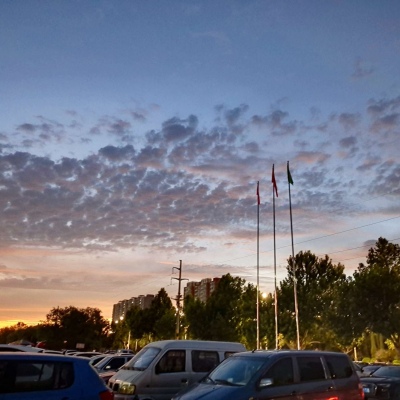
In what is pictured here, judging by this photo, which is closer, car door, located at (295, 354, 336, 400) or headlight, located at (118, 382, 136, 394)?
car door, located at (295, 354, 336, 400)

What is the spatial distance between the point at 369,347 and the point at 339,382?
6075 centimetres

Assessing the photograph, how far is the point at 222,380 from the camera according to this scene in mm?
9281

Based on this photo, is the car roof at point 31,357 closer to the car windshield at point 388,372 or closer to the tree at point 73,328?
the car windshield at point 388,372

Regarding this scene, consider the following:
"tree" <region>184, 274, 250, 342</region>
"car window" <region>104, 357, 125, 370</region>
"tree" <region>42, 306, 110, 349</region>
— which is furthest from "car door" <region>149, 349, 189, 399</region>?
"tree" <region>42, 306, 110, 349</region>

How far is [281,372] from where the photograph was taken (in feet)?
30.6

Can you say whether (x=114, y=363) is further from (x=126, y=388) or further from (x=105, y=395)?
(x=105, y=395)

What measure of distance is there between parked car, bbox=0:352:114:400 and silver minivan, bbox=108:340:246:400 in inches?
167

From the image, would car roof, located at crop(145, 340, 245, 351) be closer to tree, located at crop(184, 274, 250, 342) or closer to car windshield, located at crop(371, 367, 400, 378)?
car windshield, located at crop(371, 367, 400, 378)

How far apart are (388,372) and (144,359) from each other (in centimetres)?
802

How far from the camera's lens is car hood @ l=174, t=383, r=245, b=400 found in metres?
8.41

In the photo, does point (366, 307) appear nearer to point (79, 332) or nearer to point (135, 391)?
point (135, 391)

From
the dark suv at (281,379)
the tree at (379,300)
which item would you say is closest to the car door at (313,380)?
the dark suv at (281,379)

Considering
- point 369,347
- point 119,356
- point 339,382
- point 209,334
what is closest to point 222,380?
point 339,382

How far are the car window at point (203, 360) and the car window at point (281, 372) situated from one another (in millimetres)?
4152
